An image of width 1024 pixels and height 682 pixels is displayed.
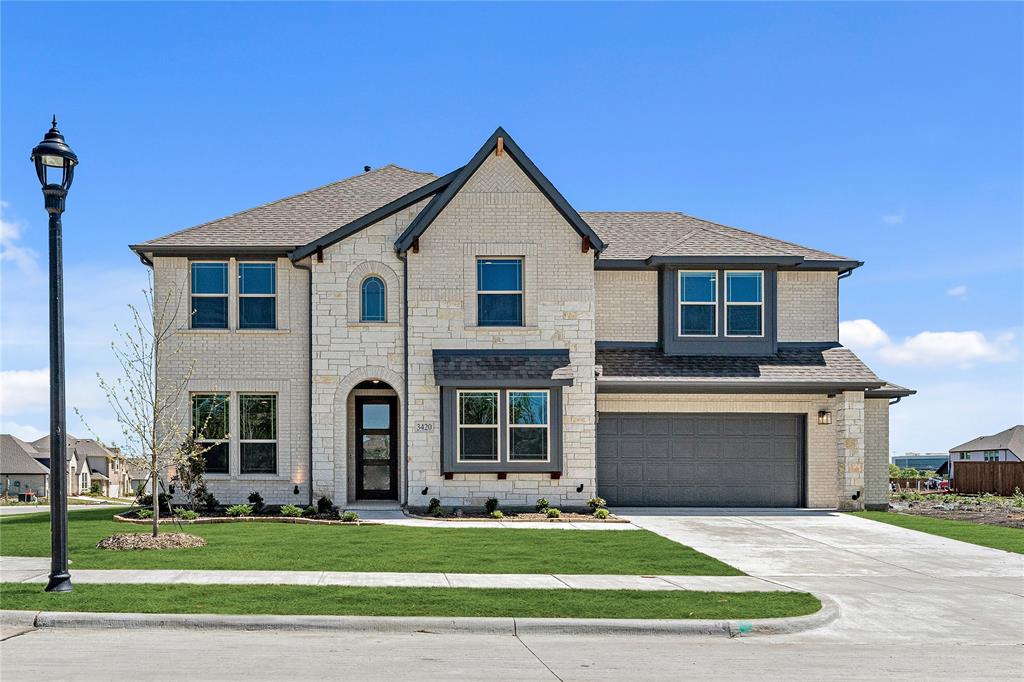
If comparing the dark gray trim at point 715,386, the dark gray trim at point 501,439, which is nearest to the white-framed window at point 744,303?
the dark gray trim at point 715,386

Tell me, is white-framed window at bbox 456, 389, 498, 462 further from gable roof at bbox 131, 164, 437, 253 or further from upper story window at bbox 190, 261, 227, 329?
upper story window at bbox 190, 261, 227, 329

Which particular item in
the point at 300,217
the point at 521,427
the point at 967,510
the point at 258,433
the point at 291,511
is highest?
the point at 300,217

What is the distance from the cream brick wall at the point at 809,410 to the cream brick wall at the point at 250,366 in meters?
7.93

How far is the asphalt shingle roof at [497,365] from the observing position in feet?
64.8

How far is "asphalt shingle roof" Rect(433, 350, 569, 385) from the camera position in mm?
19766

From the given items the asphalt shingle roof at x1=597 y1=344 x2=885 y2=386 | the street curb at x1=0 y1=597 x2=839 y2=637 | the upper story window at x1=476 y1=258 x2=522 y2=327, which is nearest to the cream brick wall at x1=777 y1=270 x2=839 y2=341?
the asphalt shingle roof at x1=597 y1=344 x2=885 y2=386

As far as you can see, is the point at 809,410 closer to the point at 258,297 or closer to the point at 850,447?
the point at 850,447

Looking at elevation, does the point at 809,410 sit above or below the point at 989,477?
above

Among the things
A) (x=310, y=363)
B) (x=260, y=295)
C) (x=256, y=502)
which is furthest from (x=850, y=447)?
(x=260, y=295)

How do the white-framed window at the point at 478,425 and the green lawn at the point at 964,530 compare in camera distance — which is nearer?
the green lawn at the point at 964,530

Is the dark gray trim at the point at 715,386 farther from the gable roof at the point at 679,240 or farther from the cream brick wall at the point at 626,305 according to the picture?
the gable roof at the point at 679,240

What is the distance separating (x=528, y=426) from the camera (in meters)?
20.1

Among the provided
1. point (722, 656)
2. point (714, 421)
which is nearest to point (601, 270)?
point (714, 421)

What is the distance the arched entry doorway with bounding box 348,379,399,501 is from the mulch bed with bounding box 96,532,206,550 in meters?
7.36
